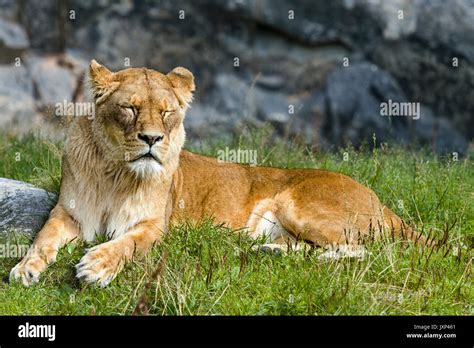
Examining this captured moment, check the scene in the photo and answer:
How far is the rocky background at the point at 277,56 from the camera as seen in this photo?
11219 mm

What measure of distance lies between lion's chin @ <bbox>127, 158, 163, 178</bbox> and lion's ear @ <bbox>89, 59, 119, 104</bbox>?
17.3 inches

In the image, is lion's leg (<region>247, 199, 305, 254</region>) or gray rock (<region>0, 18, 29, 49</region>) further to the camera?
gray rock (<region>0, 18, 29, 49</region>)

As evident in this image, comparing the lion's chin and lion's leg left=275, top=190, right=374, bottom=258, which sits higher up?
the lion's chin

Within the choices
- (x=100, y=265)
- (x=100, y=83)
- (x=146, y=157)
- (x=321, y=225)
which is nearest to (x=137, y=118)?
(x=146, y=157)

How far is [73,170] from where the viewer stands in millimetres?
6410

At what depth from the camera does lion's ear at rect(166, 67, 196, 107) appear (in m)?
6.49

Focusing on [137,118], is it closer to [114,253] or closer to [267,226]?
[114,253]

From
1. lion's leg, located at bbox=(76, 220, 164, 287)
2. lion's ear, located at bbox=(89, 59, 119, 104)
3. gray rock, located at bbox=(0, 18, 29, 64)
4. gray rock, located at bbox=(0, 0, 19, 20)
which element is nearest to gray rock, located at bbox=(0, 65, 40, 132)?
gray rock, located at bbox=(0, 18, 29, 64)

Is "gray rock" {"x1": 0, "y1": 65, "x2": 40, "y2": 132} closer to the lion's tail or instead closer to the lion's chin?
the lion's chin

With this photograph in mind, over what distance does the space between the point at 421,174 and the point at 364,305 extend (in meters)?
2.31

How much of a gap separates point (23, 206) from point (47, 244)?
639 millimetres

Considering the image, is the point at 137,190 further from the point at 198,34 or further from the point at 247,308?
the point at 198,34

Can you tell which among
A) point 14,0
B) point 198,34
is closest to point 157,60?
point 198,34

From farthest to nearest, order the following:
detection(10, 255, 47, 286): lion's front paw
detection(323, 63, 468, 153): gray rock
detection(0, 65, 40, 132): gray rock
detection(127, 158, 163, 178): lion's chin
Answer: detection(323, 63, 468, 153): gray rock < detection(0, 65, 40, 132): gray rock < detection(127, 158, 163, 178): lion's chin < detection(10, 255, 47, 286): lion's front paw
